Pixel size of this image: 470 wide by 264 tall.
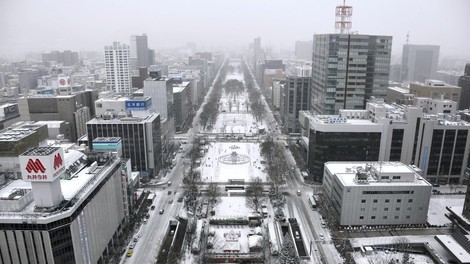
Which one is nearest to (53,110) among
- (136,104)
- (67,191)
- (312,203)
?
(136,104)

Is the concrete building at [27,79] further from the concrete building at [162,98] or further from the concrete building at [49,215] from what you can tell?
the concrete building at [49,215]

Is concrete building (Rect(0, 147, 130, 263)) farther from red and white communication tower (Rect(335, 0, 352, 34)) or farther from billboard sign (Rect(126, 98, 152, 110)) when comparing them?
red and white communication tower (Rect(335, 0, 352, 34))

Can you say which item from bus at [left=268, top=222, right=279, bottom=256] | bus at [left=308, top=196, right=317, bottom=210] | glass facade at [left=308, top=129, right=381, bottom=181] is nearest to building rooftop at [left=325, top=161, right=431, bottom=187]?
bus at [left=308, top=196, right=317, bottom=210]

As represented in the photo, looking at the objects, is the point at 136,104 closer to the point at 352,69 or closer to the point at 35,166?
the point at 35,166

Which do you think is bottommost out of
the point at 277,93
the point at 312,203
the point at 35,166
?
the point at 312,203

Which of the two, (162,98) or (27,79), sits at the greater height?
(162,98)

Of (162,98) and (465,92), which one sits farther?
(465,92)
